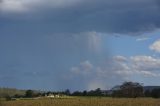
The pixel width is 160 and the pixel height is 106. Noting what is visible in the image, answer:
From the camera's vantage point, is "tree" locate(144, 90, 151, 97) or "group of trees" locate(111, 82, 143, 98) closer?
"tree" locate(144, 90, 151, 97)

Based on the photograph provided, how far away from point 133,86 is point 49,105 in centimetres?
8130

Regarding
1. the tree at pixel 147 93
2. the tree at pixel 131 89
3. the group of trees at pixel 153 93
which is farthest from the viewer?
the tree at pixel 131 89

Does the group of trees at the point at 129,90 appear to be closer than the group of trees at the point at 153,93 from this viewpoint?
No

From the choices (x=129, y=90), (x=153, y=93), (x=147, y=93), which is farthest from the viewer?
(x=129, y=90)

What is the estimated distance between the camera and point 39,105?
6762cm

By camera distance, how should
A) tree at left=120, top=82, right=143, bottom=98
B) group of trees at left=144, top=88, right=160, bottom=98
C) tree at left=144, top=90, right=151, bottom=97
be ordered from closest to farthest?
group of trees at left=144, top=88, right=160, bottom=98 → tree at left=144, top=90, right=151, bottom=97 → tree at left=120, top=82, right=143, bottom=98

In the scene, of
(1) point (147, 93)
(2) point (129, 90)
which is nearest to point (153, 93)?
(1) point (147, 93)

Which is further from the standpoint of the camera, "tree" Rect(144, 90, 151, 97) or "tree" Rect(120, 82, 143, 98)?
"tree" Rect(120, 82, 143, 98)

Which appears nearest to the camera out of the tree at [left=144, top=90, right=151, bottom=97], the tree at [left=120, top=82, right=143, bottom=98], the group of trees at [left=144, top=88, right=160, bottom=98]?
the group of trees at [left=144, top=88, right=160, bottom=98]

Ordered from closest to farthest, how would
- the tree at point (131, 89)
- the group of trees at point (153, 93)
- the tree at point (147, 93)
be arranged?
the group of trees at point (153, 93), the tree at point (147, 93), the tree at point (131, 89)

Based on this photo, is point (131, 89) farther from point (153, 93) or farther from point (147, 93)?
point (153, 93)

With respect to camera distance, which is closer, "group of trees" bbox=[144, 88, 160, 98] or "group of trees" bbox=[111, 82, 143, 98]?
"group of trees" bbox=[144, 88, 160, 98]

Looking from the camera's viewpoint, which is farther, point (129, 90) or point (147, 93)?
point (129, 90)

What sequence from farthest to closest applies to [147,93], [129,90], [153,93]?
[129,90] → [147,93] → [153,93]
